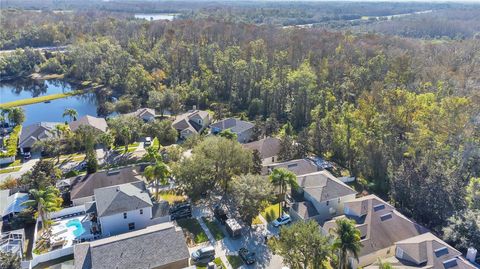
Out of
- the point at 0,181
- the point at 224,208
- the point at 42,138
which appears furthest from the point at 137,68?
the point at 224,208

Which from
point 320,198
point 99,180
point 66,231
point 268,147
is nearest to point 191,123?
point 268,147

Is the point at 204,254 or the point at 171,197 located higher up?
the point at 204,254

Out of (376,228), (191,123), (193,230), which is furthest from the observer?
(191,123)

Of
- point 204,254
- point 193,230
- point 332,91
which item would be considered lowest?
point 193,230

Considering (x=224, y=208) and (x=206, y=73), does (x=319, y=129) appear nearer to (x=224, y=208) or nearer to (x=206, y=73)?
(x=224, y=208)

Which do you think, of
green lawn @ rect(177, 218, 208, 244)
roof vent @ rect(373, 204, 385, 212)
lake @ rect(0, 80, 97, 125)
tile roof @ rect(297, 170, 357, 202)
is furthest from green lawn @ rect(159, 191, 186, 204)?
lake @ rect(0, 80, 97, 125)

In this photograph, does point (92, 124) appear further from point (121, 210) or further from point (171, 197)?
point (121, 210)
